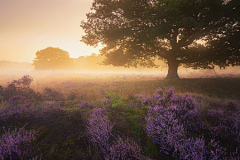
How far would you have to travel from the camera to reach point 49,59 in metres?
38.6

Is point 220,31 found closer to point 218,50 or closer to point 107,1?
point 218,50

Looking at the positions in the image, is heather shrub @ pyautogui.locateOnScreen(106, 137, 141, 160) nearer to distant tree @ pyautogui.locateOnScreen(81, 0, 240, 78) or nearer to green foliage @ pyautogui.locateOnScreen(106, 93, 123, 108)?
→ green foliage @ pyautogui.locateOnScreen(106, 93, 123, 108)

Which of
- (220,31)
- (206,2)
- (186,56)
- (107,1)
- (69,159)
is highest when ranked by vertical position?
(107,1)

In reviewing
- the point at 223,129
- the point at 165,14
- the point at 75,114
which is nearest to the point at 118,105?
the point at 75,114

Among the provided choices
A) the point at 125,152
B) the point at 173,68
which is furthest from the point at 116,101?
the point at 173,68

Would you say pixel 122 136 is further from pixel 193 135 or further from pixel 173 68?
pixel 173 68

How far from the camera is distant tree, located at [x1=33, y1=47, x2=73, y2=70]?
1499 inches

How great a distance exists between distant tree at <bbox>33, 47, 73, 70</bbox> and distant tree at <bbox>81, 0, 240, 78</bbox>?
110 feet

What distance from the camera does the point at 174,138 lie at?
80.2 inches

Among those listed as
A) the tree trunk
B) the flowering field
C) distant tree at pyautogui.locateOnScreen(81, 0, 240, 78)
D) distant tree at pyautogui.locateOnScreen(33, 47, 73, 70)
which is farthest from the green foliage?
distant tree at pyautogui.locateOnScreen(33, 47, 73, 70)

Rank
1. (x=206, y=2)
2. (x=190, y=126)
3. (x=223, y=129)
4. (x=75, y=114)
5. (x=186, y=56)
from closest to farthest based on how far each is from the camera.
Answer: (x=223, y=129) → (x=190, y=126) → (x=75, y=114) → (x=206, y=2) → (x=186, y=56)

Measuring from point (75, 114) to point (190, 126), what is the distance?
3.37 m

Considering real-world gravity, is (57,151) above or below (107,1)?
below

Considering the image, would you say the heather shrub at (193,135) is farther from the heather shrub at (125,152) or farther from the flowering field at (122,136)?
the heather shrub at (125,152)
